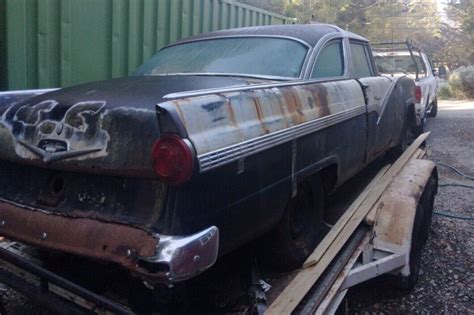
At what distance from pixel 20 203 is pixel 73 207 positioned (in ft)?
1.27

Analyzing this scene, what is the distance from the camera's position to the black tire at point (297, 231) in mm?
2863

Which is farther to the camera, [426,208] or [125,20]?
[125,20]

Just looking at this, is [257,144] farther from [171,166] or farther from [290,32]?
[290,32]

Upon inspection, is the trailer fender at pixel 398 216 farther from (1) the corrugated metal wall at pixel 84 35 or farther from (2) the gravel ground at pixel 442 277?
(1) the corrugated metal wall at pixel 84 35

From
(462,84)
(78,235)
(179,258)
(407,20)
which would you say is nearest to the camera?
(179,258)

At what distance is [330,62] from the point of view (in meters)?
3.88

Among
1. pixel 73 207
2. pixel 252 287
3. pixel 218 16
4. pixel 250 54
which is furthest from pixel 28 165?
pixel 218 16

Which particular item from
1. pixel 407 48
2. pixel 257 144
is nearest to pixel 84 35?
pixel 257 144

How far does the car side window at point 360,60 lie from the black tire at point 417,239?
117 cm

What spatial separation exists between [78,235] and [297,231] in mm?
1491

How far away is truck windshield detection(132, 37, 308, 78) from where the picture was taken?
3.34 meters

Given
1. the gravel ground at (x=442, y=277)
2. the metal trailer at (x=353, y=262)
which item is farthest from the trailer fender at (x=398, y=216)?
the gravel ground at (x=442, y=277)

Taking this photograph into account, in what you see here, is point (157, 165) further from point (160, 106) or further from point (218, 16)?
point (218, 16)

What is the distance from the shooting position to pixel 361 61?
4.61 meters
